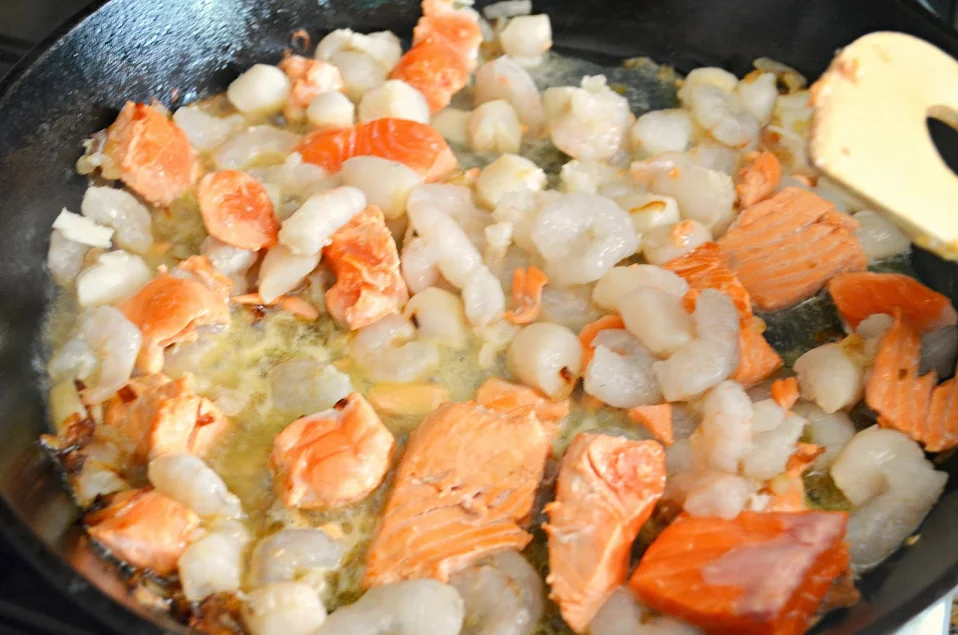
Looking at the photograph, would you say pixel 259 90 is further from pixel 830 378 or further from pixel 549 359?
pixel 830 378

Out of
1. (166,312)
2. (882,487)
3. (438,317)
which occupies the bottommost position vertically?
(882,487)

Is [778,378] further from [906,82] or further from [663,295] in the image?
[906,82]

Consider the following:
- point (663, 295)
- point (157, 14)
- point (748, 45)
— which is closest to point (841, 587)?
point (663, 295)

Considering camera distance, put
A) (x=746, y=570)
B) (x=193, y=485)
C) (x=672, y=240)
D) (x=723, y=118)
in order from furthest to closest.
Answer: (x=723, y=118) → (x=672, y=240) → (x=193, y=485) → (x=746, y=570)

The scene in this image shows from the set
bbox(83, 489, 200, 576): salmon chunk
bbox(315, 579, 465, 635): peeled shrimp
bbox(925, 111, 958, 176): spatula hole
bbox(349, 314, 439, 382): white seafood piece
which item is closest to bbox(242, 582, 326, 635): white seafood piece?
bbox(315, 579, 465, 635): peeled shrimp

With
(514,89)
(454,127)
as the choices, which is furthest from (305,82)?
(514,89)

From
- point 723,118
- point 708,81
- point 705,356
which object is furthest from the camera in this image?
point 708,81

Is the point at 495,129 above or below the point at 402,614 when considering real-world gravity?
above

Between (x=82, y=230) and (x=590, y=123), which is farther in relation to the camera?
(x=590, y=123)
